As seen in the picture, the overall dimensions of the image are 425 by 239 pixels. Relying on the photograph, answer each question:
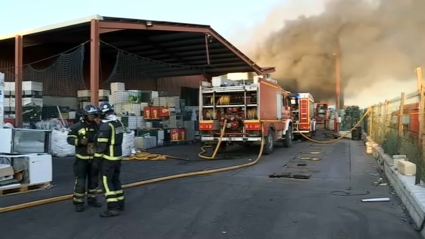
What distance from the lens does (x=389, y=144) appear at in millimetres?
9688

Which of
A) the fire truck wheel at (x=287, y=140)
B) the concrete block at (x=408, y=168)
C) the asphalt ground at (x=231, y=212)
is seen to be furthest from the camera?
the fire truck wheel at (x=287, y=140)

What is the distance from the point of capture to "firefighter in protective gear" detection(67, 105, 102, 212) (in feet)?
19.5

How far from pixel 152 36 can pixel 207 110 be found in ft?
17.3

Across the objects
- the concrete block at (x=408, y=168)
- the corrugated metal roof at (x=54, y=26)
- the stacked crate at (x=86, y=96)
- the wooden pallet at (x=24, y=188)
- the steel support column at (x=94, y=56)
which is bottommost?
the wooden pallet at (x=24, y=188)

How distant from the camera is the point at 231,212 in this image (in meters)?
5.73

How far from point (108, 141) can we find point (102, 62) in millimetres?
17190

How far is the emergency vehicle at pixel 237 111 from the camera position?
1314 centimetres

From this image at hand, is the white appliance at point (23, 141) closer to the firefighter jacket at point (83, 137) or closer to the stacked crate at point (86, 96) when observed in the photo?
the firefighter jacket at point (83, 137)

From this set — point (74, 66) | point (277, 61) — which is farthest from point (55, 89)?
point (277, 61)

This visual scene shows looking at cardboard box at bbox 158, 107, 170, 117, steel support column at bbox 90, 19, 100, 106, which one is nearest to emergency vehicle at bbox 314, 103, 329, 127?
cardboard box at bbox 158, 107, 170, 117

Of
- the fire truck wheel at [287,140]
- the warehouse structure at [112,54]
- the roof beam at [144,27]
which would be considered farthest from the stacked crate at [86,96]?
the fire truck wheel at [287,140]

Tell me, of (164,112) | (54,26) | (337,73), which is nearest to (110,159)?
(54,26)

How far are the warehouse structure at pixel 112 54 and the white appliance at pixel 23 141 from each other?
3.92 metres

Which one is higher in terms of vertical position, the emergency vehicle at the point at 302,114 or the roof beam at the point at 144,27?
the roof beam at the point at 144,27
